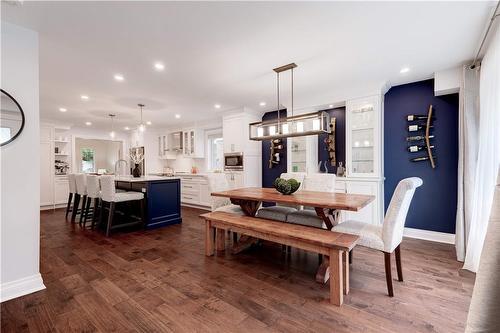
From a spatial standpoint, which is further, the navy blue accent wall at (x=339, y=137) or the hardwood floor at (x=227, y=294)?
the navy blue accent wall at (x=339, y=137)

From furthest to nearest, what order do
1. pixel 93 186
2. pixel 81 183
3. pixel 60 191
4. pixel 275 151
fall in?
pixel 60 191 < pixel 275 151 < pixel 81 183 < pixel 93 186

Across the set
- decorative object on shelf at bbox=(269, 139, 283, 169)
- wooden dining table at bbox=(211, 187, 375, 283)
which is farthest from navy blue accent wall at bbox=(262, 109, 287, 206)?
wooden dining table at bbox=(211, 187, 375, 283)

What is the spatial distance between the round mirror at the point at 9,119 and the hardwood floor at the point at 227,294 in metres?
1.43

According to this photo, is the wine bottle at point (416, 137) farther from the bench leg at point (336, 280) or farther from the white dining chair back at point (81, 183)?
the white dining chair back at point (81, 183)

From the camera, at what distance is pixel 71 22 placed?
213cm

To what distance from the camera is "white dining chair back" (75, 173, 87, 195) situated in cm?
456

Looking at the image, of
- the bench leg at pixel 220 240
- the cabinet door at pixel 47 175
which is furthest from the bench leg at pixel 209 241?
the cabinet door at pixel 47 175

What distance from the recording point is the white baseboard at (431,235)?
3.43 meters

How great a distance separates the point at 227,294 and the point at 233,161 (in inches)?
146

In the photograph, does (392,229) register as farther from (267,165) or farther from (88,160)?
(88,160)

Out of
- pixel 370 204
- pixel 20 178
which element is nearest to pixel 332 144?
pixel 370 204

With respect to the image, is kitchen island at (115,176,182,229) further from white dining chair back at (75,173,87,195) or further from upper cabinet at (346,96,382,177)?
upper cabinet at (346,96,382,177)

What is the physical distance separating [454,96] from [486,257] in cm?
402

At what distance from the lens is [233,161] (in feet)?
18.2
